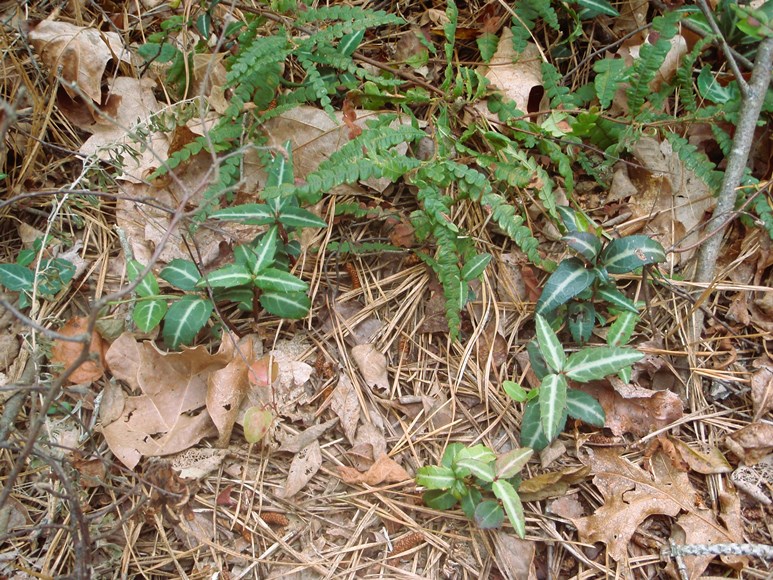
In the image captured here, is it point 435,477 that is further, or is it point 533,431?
point 533,431

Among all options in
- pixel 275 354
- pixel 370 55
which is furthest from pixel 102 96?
pixel 275 354

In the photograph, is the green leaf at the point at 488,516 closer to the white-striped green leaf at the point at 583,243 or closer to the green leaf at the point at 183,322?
the white-striped green leaf at the point at 583,243

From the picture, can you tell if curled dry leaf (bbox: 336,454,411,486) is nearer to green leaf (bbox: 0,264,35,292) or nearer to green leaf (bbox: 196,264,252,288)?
green leaf (bbox: 196,264,252,288)

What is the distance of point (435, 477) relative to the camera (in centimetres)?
187

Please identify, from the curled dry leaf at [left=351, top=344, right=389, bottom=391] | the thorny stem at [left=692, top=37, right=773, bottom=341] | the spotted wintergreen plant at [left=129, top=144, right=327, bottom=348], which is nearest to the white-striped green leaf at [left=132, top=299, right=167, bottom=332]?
the spotted wintergreen plant at [left=129, top=144, right=327, bottom=348]

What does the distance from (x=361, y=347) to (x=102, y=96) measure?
1.56 m

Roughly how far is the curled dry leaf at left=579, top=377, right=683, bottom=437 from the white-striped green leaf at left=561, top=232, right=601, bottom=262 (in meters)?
0.47

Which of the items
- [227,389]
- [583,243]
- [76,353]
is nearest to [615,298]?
[583,243]

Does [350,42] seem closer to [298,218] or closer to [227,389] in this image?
[298,218]

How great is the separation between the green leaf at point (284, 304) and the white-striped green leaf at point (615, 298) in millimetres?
1111

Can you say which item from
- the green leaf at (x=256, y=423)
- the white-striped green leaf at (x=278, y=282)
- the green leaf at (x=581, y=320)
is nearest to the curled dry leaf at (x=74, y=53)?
the white-striped green leaf at (x=278, y=282)

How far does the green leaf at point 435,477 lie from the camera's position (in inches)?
72.9

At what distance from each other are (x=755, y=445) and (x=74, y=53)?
3.02m

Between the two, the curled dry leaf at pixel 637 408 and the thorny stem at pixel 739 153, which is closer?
the curled dry leaf at pixel 637 408
